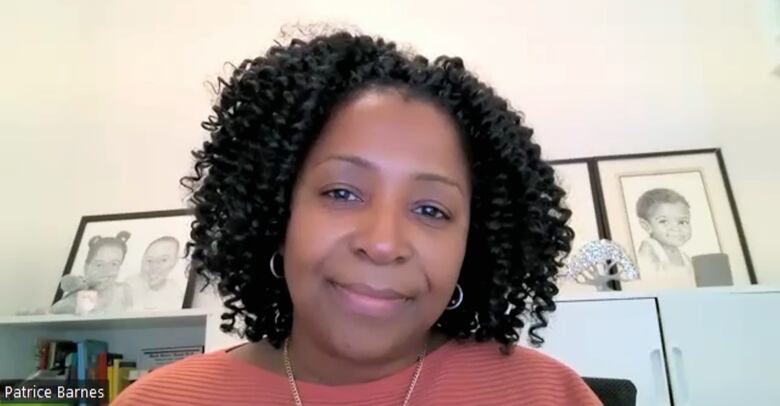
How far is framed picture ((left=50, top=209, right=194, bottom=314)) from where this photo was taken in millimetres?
1870

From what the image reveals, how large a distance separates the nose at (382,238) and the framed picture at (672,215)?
117cm

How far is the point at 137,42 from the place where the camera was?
2379mm

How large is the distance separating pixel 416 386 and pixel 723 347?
0.98m

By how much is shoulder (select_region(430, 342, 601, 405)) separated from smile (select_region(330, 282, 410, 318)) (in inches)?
5.9

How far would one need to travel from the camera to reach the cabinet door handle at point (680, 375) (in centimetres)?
141

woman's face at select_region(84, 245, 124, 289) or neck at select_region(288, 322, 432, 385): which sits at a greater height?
woman's face at select_region(84, 245, 124, 289)

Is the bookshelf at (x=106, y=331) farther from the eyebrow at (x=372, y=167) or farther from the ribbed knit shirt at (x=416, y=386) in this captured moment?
the eyebrow at (x=372, y=167)

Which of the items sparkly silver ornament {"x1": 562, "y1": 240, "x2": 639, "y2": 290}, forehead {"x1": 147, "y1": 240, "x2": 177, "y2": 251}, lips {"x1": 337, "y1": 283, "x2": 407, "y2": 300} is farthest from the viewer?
forehead {"x1": 147, "y1": 240, "x2": 177, "y2": 251}

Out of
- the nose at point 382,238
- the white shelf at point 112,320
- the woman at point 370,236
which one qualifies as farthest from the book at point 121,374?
the nose at point 382,238

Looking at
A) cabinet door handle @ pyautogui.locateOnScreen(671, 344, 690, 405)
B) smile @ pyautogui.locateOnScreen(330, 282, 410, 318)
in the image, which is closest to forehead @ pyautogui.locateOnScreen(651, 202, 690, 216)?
cabinet door handle @ pyautogui.locateOnScreen(671, 344, 690, 405)

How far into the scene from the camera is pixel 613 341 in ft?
4.82

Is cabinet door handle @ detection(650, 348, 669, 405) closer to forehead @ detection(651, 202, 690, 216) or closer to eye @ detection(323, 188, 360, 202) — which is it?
forehead @ detection(651, 202, 690, 216)

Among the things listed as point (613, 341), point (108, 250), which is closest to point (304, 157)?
point (613, 341)

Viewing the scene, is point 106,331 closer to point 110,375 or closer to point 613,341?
point 110,375
